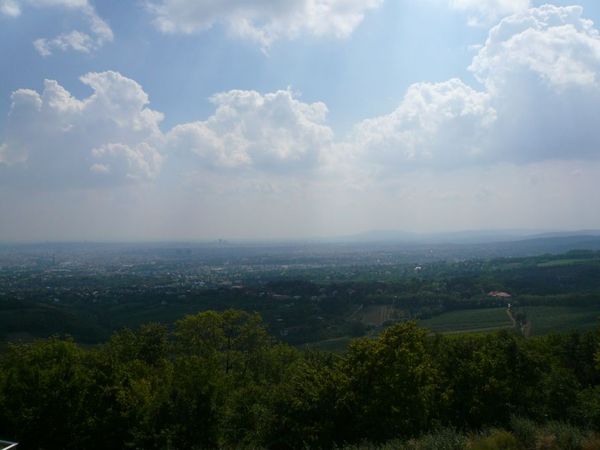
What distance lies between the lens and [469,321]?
7838 cm

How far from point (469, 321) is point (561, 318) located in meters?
13.8

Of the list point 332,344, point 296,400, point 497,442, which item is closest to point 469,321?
point 332,344

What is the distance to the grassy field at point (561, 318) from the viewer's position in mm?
64438

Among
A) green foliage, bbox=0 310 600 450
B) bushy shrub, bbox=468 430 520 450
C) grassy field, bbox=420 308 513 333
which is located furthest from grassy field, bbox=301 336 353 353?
bushy shrub, bbox=468 430 520 450

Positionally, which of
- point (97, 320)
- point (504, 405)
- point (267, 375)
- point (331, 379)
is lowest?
point (97, 320)

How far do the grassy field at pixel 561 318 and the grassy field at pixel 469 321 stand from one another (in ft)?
13.7

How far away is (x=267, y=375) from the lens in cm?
3156

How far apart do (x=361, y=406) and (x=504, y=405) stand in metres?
6.72

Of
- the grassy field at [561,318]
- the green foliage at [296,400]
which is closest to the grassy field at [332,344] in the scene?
the grassy field at [561,318]

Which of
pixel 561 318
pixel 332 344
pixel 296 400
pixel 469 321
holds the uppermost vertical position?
pixel 296 400

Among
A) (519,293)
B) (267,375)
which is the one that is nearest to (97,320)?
(267,375)

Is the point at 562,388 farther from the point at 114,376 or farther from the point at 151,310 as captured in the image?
the point at 151,310

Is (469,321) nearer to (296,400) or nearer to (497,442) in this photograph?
(296,400)

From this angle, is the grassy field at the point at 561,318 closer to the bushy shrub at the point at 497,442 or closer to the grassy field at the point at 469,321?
the grassy field at the point at 469,321
